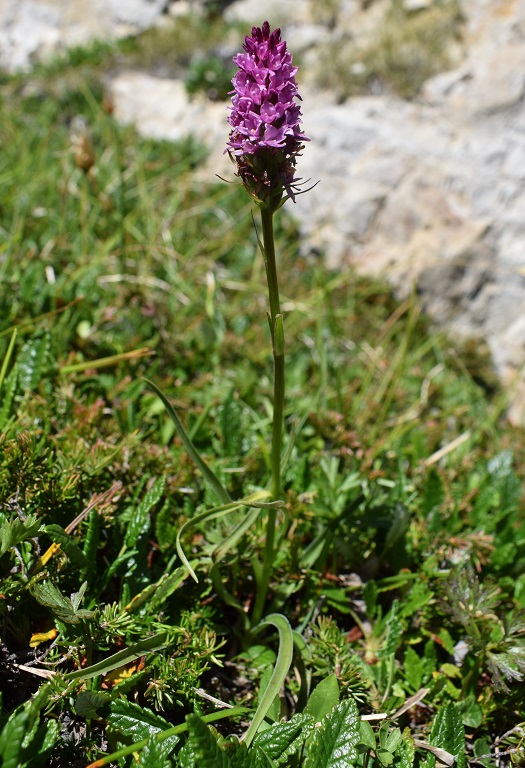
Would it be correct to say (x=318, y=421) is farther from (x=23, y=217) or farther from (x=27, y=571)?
(x=23, y=217)

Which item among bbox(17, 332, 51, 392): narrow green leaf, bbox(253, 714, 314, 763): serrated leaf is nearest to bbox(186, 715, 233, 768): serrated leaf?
bbox(253, 714, 314, 763): serrated leaf

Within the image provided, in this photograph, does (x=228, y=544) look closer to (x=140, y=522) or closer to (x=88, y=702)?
(x=140, y=522)

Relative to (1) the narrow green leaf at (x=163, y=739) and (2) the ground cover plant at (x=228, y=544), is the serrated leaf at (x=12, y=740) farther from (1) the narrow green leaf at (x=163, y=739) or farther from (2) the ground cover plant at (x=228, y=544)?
(1) the narrow green leaf at (x=163, y=739)

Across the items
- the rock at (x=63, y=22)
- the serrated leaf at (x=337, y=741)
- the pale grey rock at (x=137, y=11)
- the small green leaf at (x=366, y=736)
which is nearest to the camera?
the serrated leaf at (x=337, y=741)

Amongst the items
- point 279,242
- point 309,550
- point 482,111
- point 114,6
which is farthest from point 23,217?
point 114,6

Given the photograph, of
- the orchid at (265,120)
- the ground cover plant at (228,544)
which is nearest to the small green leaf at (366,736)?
the ground cover plant at (228,544)

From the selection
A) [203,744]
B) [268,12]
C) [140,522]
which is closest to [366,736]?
[203,744]

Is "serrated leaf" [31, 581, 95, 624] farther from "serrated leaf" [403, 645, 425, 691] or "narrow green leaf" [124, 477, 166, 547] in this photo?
"serrated leaf" [403, 645, 425, 691]
